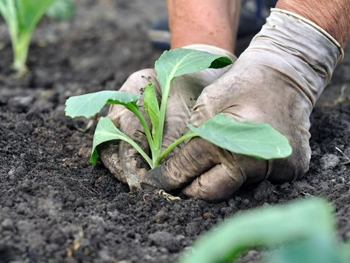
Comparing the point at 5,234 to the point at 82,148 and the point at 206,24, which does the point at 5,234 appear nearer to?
the point at 82,148

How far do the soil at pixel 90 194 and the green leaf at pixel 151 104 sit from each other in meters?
0.21

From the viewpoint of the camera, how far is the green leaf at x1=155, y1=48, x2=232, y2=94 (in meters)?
1.83

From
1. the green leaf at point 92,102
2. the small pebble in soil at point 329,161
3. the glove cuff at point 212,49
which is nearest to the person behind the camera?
the green leaf at point 92,102

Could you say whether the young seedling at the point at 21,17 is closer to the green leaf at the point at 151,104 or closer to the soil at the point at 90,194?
the soil at the point at 90,194

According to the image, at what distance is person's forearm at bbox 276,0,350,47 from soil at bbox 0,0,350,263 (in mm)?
410

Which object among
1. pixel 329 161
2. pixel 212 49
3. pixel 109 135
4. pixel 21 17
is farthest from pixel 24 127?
pixel 21 17

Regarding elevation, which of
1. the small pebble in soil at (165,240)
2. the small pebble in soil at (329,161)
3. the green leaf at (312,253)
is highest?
the green leaf at (312,253)

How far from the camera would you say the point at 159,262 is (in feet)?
4.67

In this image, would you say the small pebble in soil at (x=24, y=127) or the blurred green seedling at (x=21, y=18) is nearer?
the small pebble in soil at (x=24, y=127)

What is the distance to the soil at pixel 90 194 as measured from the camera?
148 cm

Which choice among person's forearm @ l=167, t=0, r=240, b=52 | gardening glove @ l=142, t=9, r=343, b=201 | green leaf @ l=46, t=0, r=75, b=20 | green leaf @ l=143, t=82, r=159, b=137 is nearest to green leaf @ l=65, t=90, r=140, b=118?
green leaf @ l=143, t=82, r=159, b=137

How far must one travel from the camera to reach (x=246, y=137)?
1549 millimetres

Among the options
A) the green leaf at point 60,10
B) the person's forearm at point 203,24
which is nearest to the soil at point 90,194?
the person's forearm at point 203,24

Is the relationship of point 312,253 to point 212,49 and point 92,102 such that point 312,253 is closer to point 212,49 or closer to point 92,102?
point 92,102
